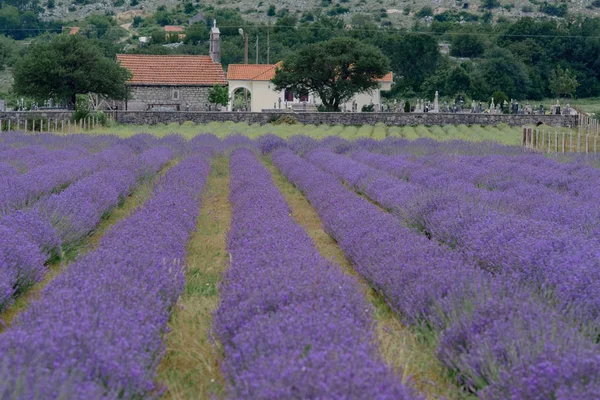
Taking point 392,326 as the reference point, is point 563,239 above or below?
above

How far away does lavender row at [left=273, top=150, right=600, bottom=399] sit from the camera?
10.2 feet

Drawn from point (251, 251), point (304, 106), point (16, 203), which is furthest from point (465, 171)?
point (304, 106)

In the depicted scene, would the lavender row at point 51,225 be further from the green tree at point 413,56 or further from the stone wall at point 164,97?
the green tree at point 413,56

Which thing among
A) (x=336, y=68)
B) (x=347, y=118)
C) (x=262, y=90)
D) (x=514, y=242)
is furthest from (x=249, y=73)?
(x=514, y=242)

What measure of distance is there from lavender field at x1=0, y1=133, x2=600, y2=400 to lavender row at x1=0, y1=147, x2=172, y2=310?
2 centimetres

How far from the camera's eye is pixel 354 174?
12586 millimetres

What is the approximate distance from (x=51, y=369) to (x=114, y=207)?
6977mm

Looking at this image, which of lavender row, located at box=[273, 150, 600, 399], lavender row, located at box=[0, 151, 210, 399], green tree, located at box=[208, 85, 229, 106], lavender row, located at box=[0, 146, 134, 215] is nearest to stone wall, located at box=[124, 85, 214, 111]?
green tree, located at box=[208, 85, 229, 106]

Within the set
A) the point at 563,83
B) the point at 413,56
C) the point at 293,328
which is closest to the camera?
the point at 293,328

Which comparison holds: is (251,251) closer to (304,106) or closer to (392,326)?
(392,326)

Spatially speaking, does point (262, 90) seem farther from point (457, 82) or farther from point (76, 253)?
point (76, 253)

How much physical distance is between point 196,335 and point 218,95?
4057 centimetres

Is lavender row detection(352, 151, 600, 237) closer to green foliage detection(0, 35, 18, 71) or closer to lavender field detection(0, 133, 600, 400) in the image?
lavender field detection(0, 133, 600, 400)

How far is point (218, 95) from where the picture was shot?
44625 mm
